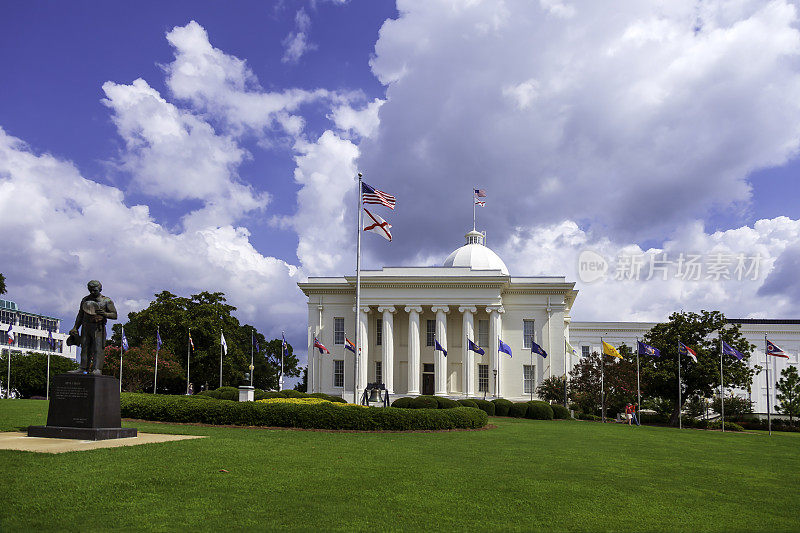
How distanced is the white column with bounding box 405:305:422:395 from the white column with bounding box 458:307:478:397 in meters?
4.12

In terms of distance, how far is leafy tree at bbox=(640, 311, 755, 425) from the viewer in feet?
147

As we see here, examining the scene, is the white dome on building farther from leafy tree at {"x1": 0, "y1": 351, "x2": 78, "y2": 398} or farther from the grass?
the grass

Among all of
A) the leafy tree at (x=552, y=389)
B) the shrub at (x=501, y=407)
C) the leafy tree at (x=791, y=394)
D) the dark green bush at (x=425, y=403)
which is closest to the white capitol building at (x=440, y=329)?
the leafy tree at (x=552, y=389)

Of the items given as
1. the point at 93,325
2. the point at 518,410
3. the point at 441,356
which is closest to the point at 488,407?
the point at 518,410

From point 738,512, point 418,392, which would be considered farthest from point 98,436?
point 418,392

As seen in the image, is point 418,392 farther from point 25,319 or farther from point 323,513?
point 25,319

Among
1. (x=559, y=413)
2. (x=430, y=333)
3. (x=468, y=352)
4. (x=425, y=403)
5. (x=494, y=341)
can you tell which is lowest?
(x=559, y=413)

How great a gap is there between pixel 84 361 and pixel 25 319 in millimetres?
106555

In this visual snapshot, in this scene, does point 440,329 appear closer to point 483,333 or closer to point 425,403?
point 483,333

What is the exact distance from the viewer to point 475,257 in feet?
202

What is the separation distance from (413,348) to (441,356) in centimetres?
264

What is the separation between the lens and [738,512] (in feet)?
33.8

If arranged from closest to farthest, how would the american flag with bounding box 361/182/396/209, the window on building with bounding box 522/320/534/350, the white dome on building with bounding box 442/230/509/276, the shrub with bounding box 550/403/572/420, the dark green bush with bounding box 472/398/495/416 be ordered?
the american flag with bounding box 361/182/396/209 → the dark green bush with bounding box 472/398/495/416 → the shrub with bounding box 550/403/572/420 → the window on building with bounding box 522/320/534/350 → the white dome on building with bounding box 442/230/509/276

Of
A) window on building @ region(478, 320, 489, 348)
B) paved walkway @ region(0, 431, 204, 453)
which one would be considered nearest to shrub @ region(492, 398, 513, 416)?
window on building @ region(478, 320, 489, 348)
